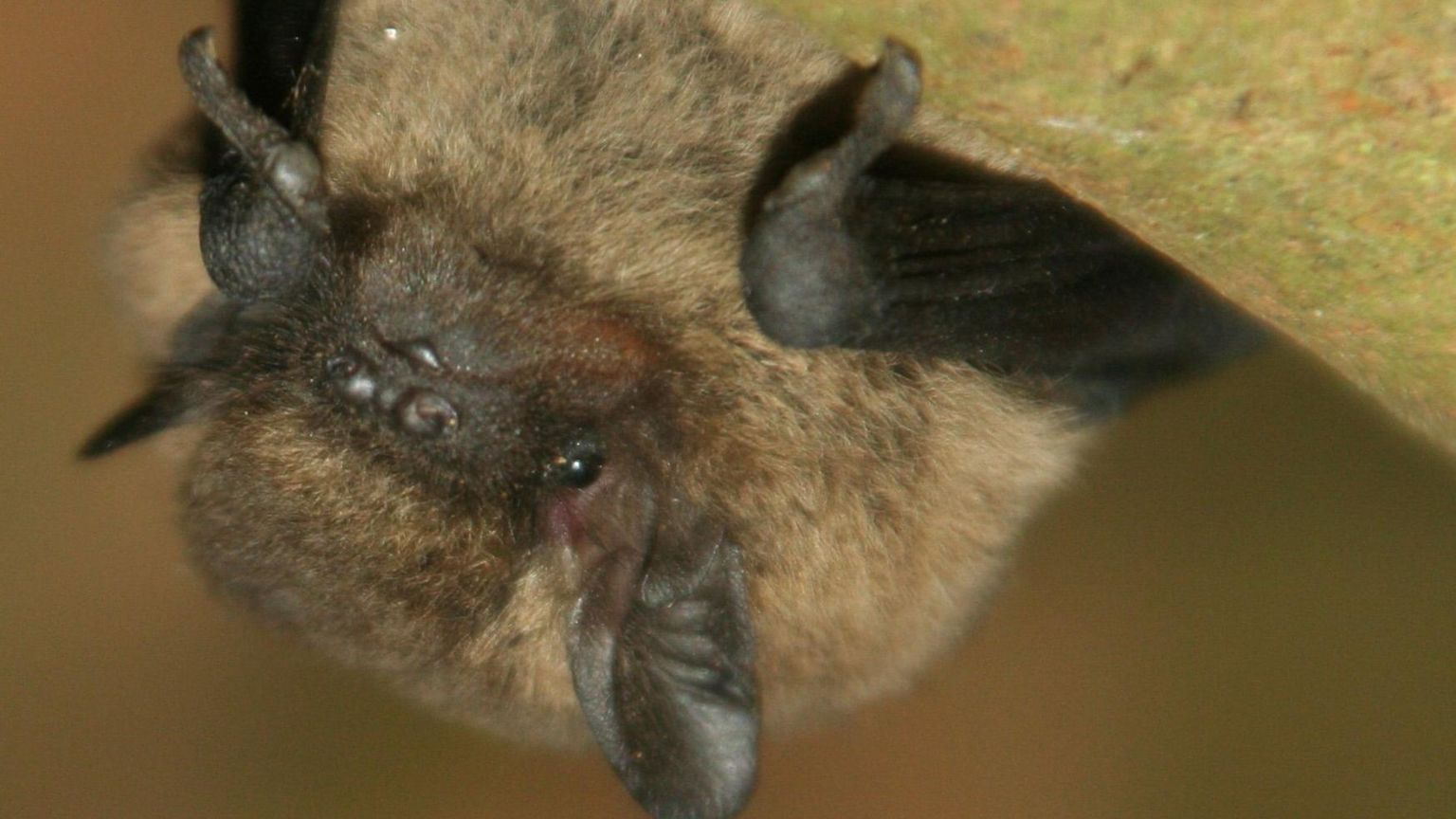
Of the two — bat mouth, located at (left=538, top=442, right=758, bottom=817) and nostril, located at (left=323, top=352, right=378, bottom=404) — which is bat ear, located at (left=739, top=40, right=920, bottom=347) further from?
nostril, located at (left=323, top=352, right=378, bottom=404)

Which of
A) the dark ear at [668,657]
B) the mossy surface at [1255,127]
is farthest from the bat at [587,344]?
the mossy surface at [1255,127]

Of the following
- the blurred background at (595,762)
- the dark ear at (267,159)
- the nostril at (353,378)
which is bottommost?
the blurred background at (595,762)

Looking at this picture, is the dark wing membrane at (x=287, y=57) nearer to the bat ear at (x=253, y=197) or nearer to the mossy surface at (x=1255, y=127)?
the bat ear at (x=253, y=197)

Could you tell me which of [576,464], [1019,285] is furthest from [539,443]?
[1019,285]

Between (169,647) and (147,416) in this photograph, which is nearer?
(147,416)

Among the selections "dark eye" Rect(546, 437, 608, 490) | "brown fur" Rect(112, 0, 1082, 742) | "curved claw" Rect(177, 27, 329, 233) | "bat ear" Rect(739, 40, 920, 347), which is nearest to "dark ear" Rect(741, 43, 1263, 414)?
"bat ear" Rect(739, 40, 920, 347)

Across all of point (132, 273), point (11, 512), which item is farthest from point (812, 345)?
point (11, 512)

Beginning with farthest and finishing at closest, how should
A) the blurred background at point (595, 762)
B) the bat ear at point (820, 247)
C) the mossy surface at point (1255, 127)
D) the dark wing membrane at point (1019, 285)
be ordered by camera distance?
the blurred background at point (595, 762) → the dark wing membrane at point (1019, 285) → the bat ear at point (820, 247) → the mossy surface at point (1255, 127)

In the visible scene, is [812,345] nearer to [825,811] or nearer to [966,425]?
[966,425]

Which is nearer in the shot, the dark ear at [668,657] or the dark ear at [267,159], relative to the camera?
the dark ear at [267,159]
